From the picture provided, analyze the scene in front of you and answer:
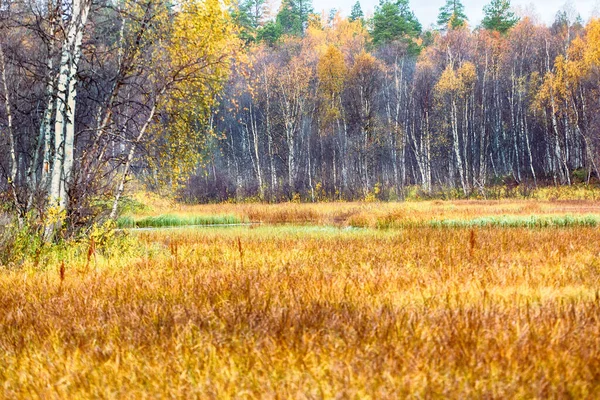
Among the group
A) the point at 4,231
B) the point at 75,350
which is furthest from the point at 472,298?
the point at 4,231

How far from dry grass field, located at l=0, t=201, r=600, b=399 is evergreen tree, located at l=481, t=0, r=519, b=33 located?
56.6 metres

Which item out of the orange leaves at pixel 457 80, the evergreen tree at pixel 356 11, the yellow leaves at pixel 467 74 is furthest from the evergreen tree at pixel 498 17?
the evergreen tree at pixel 356 11

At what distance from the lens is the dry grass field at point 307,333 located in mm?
2566

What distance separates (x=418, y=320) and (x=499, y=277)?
7.44ft

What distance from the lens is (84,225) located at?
30.8 feet

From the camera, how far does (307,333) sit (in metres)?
3.34

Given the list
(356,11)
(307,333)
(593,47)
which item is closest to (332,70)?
(593,47)

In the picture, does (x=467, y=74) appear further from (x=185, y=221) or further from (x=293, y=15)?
(x=293, y=15)

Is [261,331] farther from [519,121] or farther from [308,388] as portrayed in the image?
[519,121]

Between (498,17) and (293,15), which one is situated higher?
(293,15)

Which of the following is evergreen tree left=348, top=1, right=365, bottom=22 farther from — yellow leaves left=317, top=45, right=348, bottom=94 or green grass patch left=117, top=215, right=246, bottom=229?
green grass patch left=117, top=215, right=246, bottom=229

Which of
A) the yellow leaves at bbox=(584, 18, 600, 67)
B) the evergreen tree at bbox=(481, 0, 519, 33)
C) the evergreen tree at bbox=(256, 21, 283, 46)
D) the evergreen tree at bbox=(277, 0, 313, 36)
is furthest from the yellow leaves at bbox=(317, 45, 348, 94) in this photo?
the evergreen tree at bbox=(277, 0, 313, 36)

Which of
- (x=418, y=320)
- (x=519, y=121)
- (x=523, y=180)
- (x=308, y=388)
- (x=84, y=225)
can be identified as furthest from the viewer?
(x=519, y=121)

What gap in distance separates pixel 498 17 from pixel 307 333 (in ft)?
200
